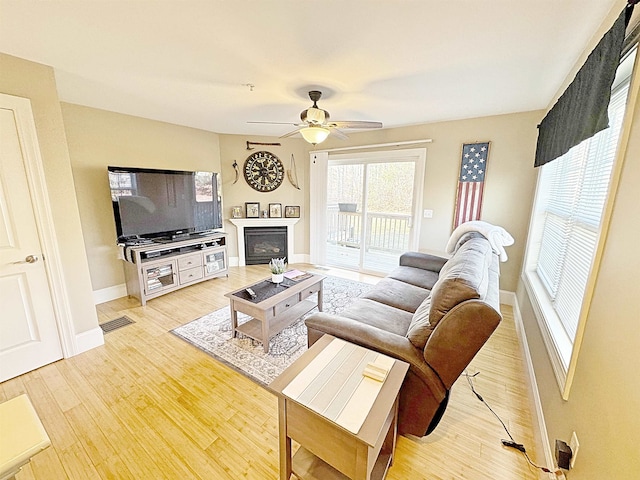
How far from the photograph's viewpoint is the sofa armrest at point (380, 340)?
1347 millimetres

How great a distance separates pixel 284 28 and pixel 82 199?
310 cm

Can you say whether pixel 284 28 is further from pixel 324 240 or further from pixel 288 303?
pixel 324 240

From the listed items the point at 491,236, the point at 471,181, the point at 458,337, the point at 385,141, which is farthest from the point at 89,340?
the point at 471,181

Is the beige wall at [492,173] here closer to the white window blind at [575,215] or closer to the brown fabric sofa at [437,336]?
the white window blind at [575,215]

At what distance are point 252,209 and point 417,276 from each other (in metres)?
3.11

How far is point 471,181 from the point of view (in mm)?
3350

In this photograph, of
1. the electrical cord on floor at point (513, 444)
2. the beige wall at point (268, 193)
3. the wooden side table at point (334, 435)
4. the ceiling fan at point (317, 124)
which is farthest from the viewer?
the beige wall at point (268, 193)

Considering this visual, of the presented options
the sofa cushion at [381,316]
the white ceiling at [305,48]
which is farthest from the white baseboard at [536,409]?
the white ceiling at [305,48]

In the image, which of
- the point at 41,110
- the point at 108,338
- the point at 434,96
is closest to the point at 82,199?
the point at 41,110

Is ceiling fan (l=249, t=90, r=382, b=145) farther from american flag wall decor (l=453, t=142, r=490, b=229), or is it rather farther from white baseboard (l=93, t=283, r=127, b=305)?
white baseboard (l=93, t=283, r=127, b=305)

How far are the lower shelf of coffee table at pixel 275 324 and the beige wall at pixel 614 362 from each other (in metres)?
1.96

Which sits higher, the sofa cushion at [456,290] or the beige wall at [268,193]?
the beige wall at [268,193]

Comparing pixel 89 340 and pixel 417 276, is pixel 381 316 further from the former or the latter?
pixel 89 340

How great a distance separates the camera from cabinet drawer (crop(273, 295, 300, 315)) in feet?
7.88
